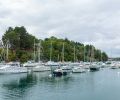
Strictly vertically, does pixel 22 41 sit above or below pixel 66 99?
above

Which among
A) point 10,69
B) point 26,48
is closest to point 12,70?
point 10,69

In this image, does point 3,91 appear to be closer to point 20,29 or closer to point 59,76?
point 59,76

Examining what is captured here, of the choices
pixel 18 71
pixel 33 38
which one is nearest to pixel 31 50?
pixel 33 38

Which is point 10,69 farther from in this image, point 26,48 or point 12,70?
point 26,48

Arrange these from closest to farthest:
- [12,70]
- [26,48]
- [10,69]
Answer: [10,69]
[12,70]
[26,48]

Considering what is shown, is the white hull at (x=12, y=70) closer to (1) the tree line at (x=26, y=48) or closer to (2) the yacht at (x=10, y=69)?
(2) the yacht at (x=10, y=69)

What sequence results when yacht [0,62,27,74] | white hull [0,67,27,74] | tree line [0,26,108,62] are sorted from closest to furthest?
white hull [0,67,27,74] → yacht [0,62,27,74] → tree line [0,26,108,62]

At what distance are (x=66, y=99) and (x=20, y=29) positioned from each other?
112m

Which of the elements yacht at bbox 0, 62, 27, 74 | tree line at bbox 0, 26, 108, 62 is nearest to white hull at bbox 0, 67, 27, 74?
yacht at bbox 0, 62, 27, 74

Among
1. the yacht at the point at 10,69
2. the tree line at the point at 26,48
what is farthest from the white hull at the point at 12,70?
the tree line at the point at 26,48

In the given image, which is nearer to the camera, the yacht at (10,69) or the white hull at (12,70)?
the white hull at (12,70)

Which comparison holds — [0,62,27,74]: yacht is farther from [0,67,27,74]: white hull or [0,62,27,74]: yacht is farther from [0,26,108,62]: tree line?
[0,26,108,62]: tree line

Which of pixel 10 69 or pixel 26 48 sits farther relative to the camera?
pixel 26 48

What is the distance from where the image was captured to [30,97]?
72500mm
